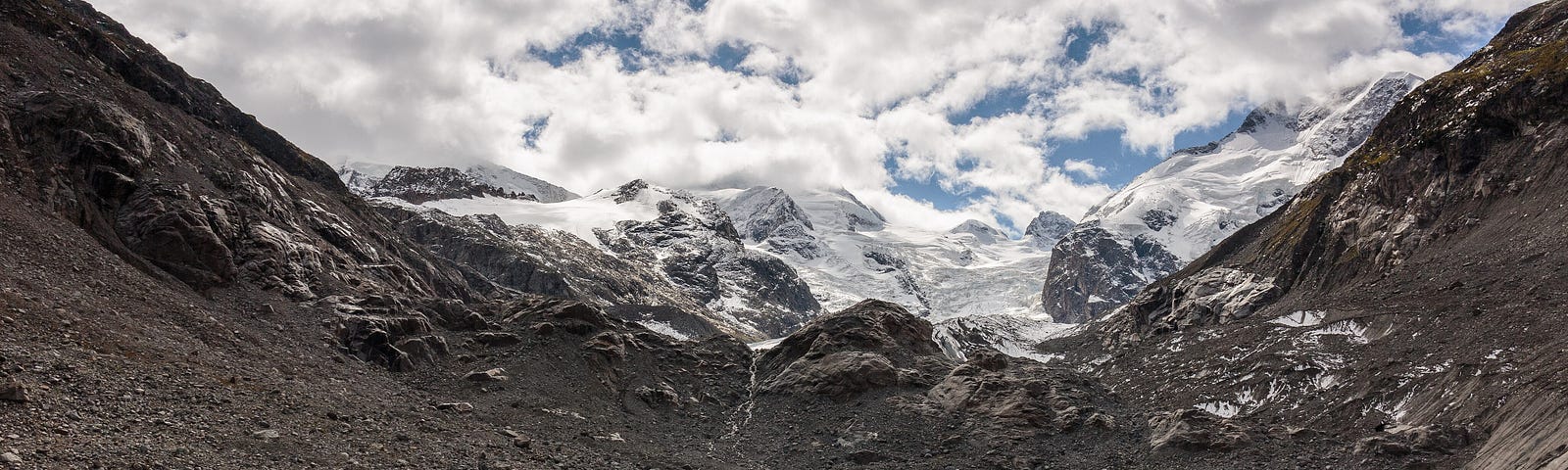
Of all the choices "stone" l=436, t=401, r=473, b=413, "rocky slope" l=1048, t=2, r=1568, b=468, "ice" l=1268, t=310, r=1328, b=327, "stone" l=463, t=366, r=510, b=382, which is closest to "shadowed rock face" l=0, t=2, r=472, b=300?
"stone" l=463, t=366, r=510, b=382

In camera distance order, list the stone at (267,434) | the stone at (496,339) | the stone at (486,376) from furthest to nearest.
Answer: the stone at (496,339) < the stone at (486,376) < the stone at (267,434)

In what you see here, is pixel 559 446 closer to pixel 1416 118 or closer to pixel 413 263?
pixel 413 263

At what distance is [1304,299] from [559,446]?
253 feet

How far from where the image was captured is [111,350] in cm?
3844

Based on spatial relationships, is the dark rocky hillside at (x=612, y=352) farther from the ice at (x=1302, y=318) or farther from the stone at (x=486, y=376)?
the ice at (x=1302, y=318)

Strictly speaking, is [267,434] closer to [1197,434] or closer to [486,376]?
[486,376]

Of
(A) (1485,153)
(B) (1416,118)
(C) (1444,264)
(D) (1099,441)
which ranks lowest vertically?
(D) (1099,441)

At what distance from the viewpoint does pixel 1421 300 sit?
65.2 m

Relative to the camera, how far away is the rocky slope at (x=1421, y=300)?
149 feet

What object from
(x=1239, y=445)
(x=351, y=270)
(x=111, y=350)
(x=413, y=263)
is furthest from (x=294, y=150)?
(x=1239, y=445)

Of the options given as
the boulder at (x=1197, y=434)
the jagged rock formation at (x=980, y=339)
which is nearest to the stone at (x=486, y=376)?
the boulder at (x=1197, y=434)

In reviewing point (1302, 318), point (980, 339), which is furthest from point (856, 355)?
point (980, 339)

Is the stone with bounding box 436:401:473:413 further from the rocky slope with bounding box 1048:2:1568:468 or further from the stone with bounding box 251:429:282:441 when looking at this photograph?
the rocky slope with bounding box 1048:2:1568:468

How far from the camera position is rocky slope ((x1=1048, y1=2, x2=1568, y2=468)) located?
4553 cm
